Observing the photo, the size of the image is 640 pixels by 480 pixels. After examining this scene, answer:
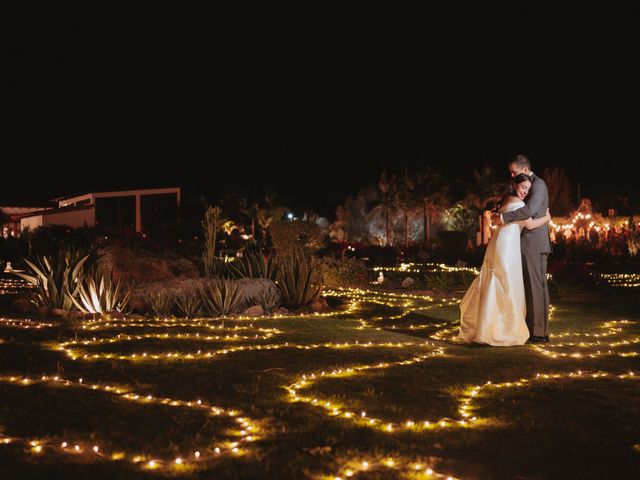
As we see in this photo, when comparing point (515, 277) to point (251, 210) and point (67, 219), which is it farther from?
point (251, 210)

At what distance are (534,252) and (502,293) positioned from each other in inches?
34.4

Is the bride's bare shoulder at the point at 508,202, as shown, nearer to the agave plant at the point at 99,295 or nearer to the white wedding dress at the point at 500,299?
the white wedding dress at the point at 500,299

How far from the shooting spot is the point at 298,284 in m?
13.5

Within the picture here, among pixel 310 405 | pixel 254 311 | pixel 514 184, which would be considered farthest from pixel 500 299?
pixel 254 311

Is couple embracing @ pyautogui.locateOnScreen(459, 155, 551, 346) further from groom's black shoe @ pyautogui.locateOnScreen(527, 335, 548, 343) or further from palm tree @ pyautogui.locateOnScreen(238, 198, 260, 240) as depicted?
palm tree @ pyautogui.locateOnScreen(238, 198, 260, 240)

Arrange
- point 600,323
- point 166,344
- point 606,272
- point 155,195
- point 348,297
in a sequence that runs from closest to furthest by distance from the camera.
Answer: point 166,344 < point 600,323 < point 348,297 < point 606,272 < point 155,195

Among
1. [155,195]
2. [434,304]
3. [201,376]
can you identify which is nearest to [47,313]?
[201,376]

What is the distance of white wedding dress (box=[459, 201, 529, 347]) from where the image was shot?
934 cm

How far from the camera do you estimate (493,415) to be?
5922 mm

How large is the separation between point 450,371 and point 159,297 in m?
6.17

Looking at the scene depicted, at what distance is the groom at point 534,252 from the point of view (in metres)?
9.74

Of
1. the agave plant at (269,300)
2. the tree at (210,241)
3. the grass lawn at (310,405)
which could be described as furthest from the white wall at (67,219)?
the grass lawn at (310,405)

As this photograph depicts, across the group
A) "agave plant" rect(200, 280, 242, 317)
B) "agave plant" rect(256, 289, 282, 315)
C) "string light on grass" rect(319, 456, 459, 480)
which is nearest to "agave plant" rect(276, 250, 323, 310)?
"agave plant" rect(256, 289, 282, 315)

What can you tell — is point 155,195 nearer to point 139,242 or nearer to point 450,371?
point 139,242
